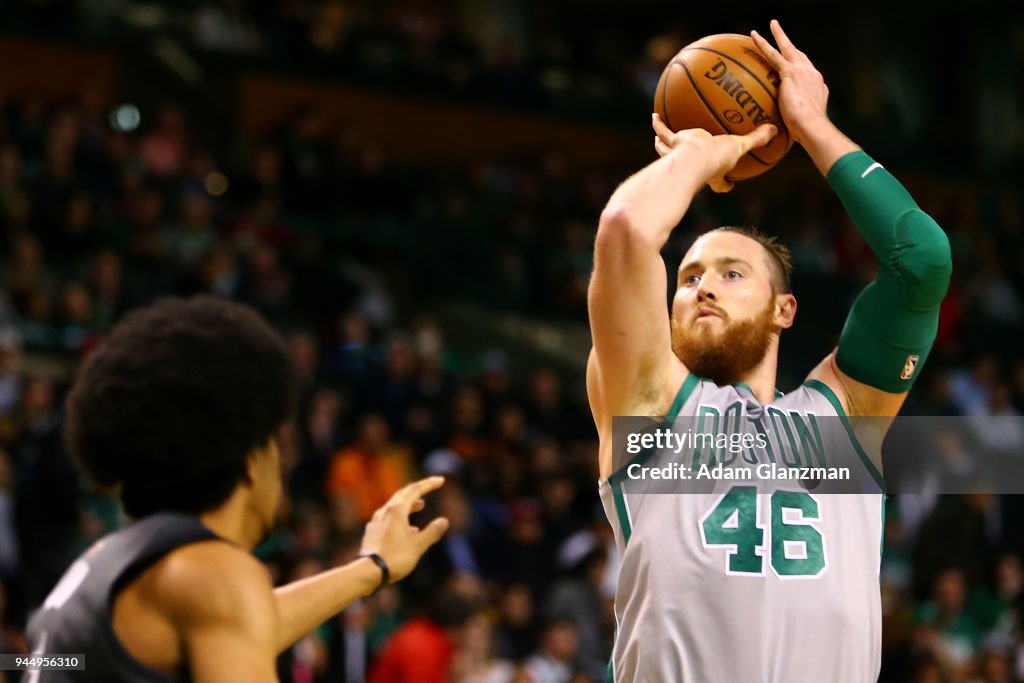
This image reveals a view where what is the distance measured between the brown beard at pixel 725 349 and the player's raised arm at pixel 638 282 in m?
0.23

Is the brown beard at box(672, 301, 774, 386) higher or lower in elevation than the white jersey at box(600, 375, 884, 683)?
higher

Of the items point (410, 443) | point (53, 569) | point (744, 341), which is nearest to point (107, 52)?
point (410, 443)

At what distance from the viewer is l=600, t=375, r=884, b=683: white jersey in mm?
3369

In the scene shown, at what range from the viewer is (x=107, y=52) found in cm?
1505

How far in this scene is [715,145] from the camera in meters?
3.63

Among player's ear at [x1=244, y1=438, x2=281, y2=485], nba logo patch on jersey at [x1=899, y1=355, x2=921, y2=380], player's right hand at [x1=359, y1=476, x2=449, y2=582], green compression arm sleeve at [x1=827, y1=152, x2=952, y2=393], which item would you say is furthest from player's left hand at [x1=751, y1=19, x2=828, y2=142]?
player's ear at [x1=244, y1=438, x2=281, y2=485]

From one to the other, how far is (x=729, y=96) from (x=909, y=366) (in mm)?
852

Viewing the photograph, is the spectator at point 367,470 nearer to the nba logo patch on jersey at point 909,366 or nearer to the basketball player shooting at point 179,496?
the nba logo patch on jersey at point 909,366

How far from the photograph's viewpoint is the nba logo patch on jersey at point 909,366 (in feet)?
12.2

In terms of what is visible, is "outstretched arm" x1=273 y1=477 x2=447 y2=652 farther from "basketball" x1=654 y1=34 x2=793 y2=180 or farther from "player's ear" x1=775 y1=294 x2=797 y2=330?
"basketball" x1=654 y1=34 x2=793 y2=180

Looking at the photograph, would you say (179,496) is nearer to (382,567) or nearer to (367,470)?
(382,567)

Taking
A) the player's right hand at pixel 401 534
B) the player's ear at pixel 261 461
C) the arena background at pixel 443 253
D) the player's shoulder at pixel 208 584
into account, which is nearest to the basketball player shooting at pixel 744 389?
the player's right hand at pixel 401 534

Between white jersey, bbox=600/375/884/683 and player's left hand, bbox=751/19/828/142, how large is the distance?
2.48ft

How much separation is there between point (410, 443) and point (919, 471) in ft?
14.3
